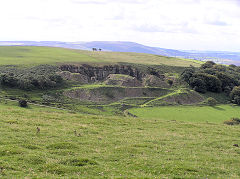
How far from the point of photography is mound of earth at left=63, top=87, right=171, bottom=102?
8198cm

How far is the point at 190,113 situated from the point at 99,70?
1988 inches

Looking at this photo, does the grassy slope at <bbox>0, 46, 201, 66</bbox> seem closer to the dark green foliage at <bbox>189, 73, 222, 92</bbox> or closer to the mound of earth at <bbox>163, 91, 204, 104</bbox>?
the dark green foliage at <bbox>189, 73, 222, 92</bbox>

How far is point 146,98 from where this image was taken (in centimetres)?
Answer: 9138

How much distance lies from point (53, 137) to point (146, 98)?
69121mm

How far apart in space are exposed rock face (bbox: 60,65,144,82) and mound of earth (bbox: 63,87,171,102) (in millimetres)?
19733

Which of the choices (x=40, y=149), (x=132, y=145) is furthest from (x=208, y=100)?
(x=40, y=149)

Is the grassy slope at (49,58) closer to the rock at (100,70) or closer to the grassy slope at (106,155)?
the rock at (100,70)

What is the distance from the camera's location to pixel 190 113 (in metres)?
78.4

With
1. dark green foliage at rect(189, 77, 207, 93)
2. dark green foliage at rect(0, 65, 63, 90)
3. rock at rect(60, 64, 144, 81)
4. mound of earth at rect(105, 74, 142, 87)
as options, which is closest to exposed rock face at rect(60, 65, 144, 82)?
rock at rect(60, 64, 144, 81)

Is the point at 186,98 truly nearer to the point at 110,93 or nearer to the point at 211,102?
the point at 211,102

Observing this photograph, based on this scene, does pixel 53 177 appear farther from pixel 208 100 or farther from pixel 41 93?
pixel 208 100

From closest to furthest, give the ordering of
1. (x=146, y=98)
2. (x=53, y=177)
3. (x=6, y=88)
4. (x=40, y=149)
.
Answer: (x=53, y=177) < (x=40, y=149) < (x=6, y=88) < (x=146, y=98)

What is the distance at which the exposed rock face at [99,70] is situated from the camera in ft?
354

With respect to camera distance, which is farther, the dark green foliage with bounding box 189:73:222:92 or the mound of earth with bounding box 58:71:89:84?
the dark green foliage with bounding box 189:73:222:92
